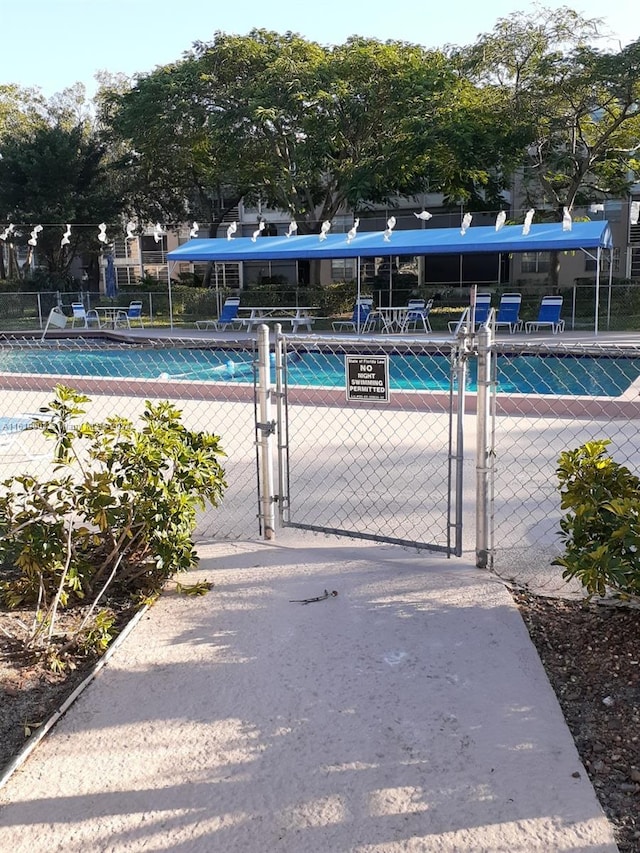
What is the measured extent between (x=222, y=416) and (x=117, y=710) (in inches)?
257

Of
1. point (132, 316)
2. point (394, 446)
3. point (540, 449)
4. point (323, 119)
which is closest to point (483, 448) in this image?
point (540, 449)

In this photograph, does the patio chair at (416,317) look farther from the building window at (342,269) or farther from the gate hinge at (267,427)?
the gate hinge at (267,427)

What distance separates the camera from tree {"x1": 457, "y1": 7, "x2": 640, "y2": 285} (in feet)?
72.1

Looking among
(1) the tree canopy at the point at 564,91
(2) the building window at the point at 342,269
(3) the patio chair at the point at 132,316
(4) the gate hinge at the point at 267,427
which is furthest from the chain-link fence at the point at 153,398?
(2) the building window at the point at 342,269

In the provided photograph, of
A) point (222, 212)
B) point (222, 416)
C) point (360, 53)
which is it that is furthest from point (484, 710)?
point (222, 212)

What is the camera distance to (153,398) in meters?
11.0

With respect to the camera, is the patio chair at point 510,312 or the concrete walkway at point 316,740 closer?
the concrete walkway at point 316,740

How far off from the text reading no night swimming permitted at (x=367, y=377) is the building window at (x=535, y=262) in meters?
31.9

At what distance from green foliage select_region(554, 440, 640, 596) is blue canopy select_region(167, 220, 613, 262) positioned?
16.5 meters

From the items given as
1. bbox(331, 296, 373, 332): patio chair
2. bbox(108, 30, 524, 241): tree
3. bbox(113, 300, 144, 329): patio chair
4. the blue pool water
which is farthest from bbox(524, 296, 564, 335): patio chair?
bbox(113, 300, 144, 329): patio chair

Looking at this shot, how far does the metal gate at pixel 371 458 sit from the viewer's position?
445 cm

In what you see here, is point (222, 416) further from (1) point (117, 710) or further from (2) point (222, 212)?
(2) point (222, 212)

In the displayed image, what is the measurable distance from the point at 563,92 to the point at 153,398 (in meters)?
18.4

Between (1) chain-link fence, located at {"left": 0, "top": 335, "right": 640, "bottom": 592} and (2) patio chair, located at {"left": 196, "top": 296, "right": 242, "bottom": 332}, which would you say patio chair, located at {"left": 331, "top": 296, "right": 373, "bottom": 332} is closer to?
(2) patio chair, located at {"left": 196, "top": 296, "right": 242, "bottom": 332}
